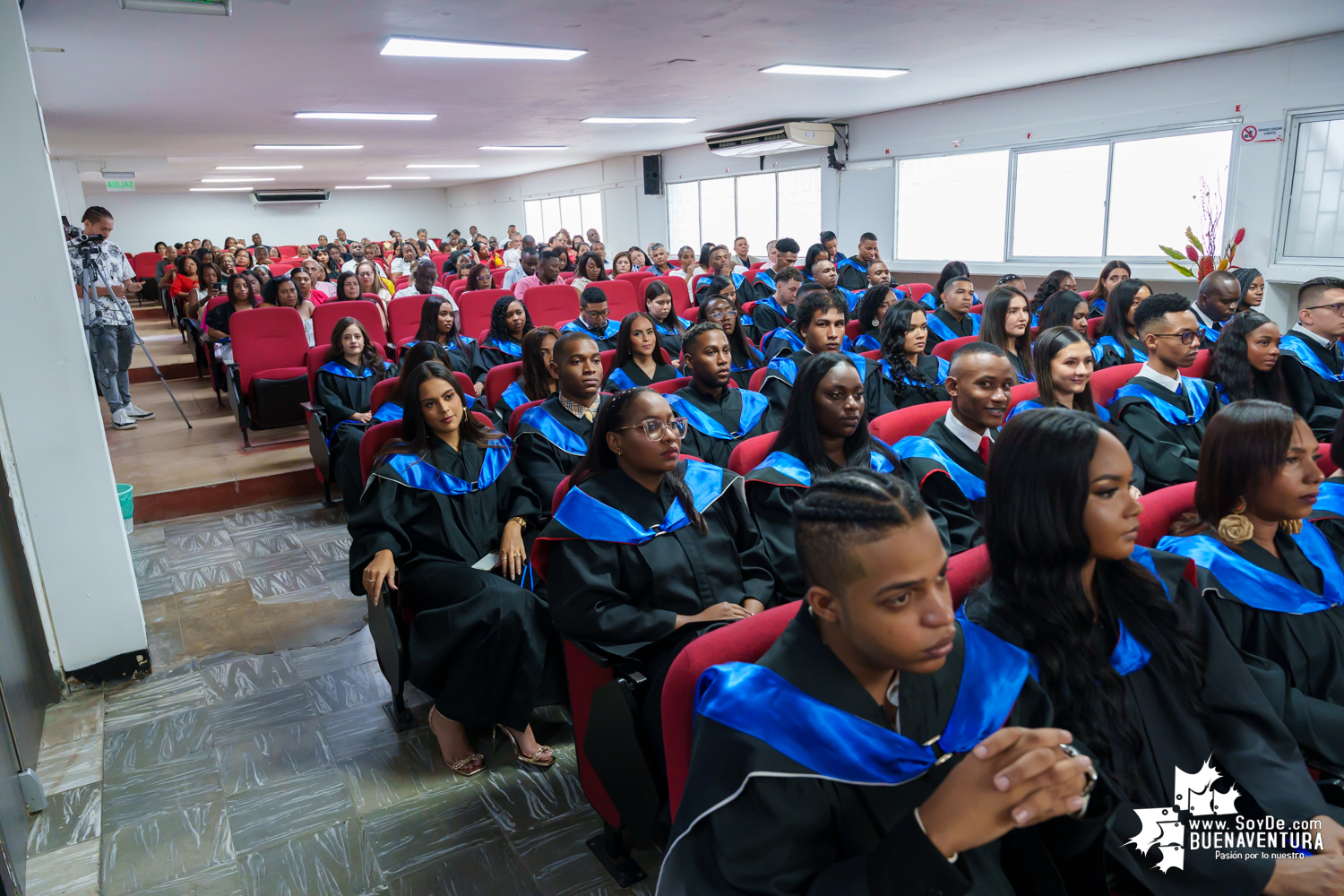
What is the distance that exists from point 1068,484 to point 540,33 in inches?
183

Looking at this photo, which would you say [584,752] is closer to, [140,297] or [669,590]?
[669,590]

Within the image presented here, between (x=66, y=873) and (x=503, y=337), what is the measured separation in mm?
3504

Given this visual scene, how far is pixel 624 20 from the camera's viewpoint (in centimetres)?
473

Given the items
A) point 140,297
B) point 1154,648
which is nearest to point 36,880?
point 1154,648

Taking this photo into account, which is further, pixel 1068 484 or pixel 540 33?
pixel 540 33

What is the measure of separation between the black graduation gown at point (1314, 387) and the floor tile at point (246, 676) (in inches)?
168

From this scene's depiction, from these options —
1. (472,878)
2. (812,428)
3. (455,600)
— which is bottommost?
(472,878)

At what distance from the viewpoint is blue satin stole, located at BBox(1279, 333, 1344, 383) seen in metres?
3.56

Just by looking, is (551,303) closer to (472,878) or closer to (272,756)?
(272,756)

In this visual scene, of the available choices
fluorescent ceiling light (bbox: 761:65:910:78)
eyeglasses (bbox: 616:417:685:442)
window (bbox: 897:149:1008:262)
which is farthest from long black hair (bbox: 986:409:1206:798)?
window (bbox: 897:149:1008:262)

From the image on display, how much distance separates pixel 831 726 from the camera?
1077 mm

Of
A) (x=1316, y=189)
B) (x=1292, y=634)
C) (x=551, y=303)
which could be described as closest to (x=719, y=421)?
(x=1292, y=634)

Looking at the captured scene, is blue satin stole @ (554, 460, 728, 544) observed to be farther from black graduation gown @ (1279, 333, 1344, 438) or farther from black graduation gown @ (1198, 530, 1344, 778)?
black graduation gown @ (1279, 333, 1344, 438)

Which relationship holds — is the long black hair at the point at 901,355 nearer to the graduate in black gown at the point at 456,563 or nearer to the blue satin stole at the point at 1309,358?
the blue satin stole at the point at 1309,358
